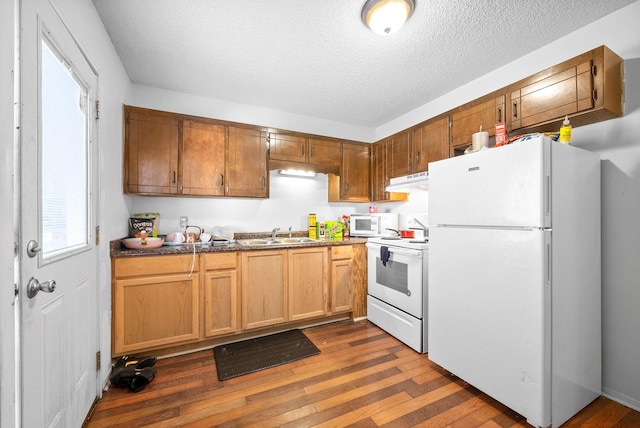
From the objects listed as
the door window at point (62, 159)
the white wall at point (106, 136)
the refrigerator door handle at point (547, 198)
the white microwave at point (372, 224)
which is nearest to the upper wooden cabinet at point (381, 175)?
the white microwave at point (372, 224)

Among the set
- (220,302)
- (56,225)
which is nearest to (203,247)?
(220,302)

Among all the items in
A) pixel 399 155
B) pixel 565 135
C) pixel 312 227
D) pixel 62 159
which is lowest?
pixel 312 227

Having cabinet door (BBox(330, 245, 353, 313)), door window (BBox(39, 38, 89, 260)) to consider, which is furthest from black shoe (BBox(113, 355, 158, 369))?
cabinet door (BBox(330, 245, 353, 313))

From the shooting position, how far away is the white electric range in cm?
229

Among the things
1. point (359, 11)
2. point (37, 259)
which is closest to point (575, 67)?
point (359, 11)

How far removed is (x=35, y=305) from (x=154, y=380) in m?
1.26

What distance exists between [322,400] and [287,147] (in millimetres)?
2479

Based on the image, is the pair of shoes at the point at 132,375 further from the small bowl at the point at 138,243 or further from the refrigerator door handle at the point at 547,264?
the refrigerator door handle at the point at 547,264

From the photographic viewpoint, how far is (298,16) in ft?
5.61

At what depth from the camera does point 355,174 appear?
3549 mm

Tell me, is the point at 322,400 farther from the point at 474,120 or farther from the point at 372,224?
the point at 474,120

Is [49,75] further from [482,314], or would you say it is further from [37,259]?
[482,314]

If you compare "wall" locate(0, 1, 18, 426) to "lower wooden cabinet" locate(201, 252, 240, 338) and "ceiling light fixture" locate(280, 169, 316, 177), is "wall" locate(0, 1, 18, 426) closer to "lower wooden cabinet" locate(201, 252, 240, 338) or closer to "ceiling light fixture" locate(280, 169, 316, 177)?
"lower wooden cabinet" locate(201, 252, 240, 338)

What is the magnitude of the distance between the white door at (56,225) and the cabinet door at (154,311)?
0.35 metres
